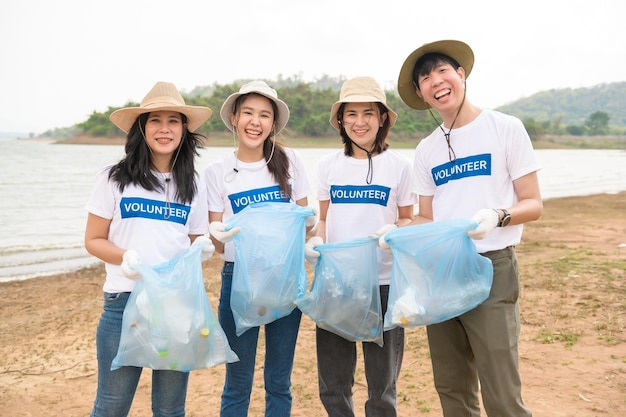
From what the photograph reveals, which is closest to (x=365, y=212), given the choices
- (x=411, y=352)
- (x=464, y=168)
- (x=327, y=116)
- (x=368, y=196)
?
(x=368, y=196)

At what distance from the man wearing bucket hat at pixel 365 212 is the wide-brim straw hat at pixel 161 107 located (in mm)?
678

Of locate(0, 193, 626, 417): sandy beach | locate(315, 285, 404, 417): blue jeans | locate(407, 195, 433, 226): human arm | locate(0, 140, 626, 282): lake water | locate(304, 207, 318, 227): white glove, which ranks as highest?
locate(407, 195, 433, 226): human arm

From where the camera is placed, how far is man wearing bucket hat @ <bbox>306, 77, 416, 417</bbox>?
2504mm

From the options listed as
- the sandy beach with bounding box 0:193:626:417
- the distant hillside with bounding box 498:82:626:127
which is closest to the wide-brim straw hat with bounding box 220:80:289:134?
the sandy beach with bounding box 0:193:626:417

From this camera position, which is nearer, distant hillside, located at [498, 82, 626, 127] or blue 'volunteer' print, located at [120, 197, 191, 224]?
blue 'volunteer' print, located at [120, 197, 191, 224]

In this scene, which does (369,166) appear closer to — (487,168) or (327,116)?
(487,168)

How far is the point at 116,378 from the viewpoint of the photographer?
218cm

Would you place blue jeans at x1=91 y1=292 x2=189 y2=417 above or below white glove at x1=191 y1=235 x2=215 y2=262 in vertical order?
below

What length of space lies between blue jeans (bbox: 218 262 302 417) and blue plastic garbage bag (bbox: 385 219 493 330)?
23.3 inches

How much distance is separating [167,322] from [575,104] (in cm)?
15054

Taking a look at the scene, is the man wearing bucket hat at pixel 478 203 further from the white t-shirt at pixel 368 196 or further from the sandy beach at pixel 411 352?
the sandy beach at pixel 411 352

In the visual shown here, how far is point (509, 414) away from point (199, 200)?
5.06 ft

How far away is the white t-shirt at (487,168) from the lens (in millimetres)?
2209

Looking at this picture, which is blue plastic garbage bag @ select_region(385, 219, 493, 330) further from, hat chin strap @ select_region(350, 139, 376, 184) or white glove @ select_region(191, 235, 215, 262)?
white glove @ select_region(191, 235, 215, 262)
